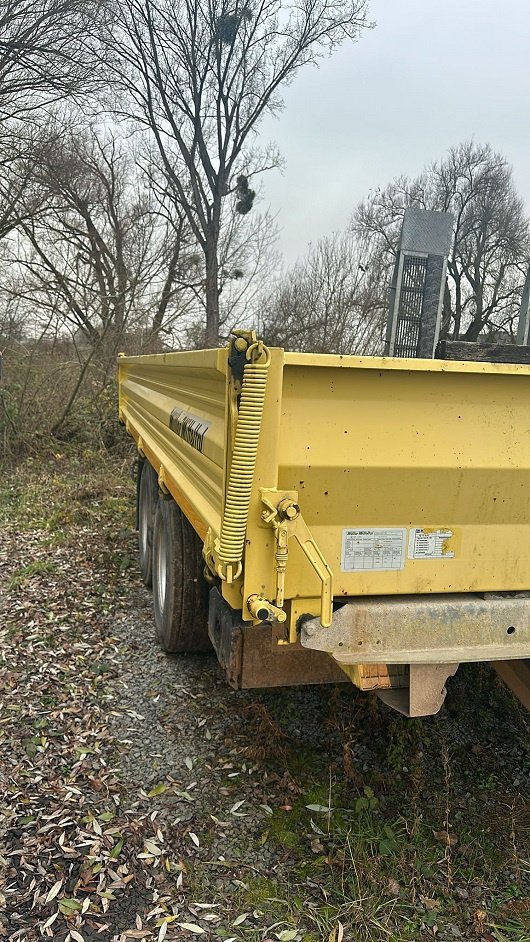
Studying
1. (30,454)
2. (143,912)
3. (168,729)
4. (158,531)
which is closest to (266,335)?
(30,454)

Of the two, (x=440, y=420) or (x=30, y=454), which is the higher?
(x=440, y=420)

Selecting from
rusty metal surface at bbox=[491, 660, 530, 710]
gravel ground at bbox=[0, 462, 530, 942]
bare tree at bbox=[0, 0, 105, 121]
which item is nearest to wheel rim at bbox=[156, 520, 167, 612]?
gravel ground at bbox=[0, 462, 530, 942]

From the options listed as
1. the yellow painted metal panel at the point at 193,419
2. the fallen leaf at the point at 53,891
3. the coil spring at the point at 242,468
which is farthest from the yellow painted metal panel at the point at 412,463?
the fallen leaf at the point at 53,891

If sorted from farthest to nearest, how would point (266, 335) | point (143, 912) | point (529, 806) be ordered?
point (266, 335) < point (529, 806) < point (143, 912)

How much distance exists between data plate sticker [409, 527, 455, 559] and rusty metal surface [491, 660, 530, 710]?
2.23 ft

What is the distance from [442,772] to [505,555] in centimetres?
122

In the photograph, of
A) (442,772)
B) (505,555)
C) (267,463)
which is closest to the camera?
(267,463)

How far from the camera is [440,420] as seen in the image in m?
2.44

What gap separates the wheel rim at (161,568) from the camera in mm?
4258

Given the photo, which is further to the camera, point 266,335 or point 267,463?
point 266,335

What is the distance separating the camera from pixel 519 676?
2.84m

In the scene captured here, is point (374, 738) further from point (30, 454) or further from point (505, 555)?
point (30, 454)

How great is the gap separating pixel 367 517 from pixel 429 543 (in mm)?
270

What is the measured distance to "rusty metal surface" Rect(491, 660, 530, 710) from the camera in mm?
2803
